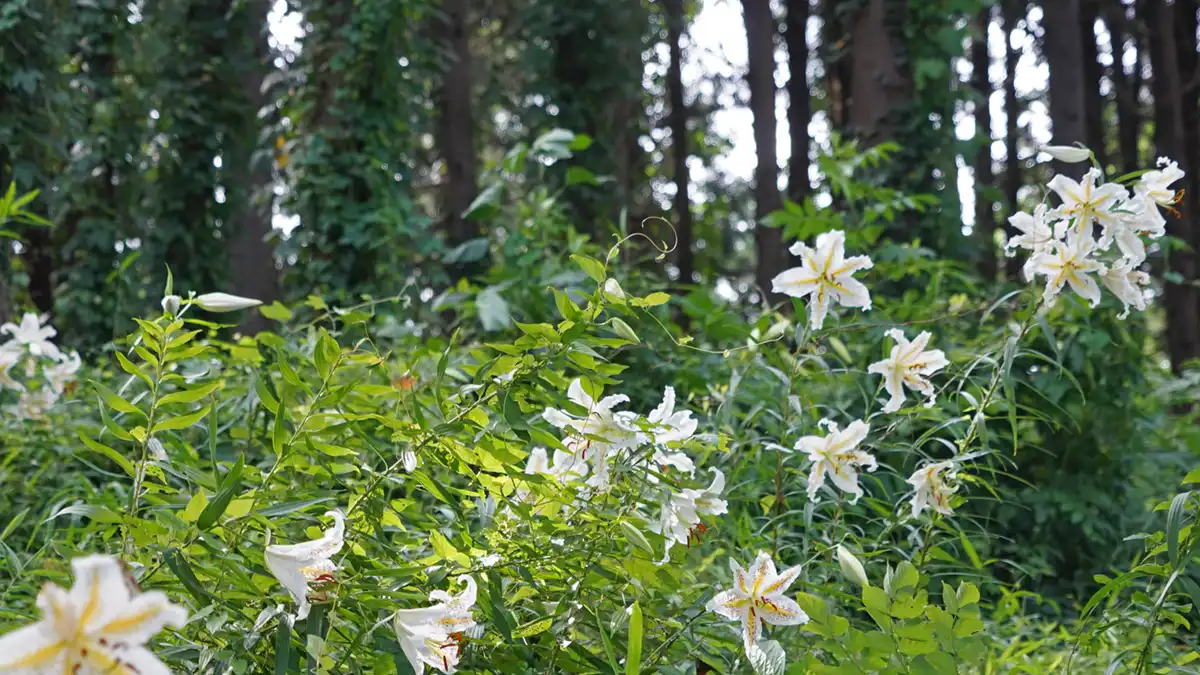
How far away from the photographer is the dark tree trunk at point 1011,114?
12.5m

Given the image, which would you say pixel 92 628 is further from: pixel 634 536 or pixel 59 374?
pixel 59 374

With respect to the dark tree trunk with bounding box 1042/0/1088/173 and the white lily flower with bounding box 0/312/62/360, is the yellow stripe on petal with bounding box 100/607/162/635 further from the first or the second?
the dark tree trunk with bounding box 1042/0/1088/173

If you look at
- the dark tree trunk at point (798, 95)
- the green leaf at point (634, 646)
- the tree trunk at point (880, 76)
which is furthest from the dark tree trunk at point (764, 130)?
the green leaf at point (634, 646)

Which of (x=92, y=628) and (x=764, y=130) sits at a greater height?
(x=764, y=130)

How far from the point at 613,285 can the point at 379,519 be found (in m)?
0.41

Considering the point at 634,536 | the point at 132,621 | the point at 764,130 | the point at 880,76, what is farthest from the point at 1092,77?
the point at 132,621

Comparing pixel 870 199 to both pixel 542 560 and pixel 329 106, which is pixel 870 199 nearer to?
pixel 329 106

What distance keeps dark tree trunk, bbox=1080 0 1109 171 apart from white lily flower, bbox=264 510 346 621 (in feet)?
37.8

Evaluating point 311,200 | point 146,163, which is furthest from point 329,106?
point 146,163

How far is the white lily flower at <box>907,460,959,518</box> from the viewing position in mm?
1531

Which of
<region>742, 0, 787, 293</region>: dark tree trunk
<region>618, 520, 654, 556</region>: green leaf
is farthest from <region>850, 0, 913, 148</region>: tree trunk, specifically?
<region>742, 0, 787, 293</region>: dark tree trunk

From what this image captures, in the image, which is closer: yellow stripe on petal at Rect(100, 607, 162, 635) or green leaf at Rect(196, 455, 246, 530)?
yellow stripe on petal at Rect(100, 607, 162, 635)

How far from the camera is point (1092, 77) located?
11922 millimetres

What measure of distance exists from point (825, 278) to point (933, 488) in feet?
1.14
